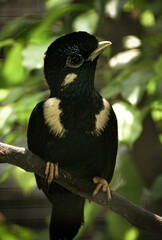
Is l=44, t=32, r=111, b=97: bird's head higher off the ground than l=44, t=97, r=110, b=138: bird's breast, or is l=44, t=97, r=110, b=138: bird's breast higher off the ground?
l=44, t=32, r=111, b=97: bird's head

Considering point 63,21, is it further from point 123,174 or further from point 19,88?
point 123,174

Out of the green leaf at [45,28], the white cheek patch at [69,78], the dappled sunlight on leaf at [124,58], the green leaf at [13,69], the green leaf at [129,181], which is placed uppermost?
the white cheek patch at [69,78]

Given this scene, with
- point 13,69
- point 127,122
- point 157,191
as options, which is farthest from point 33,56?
point 157,191

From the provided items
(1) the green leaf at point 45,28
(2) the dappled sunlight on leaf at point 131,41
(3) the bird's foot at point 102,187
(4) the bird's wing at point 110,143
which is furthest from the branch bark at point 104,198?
(2) the dappled sunlight on leaf at point 131,41

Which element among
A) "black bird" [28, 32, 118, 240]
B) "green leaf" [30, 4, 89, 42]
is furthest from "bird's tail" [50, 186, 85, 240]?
"green leaf" [30, 4, 89, 42]

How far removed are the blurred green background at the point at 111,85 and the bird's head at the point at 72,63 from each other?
2.9 inches

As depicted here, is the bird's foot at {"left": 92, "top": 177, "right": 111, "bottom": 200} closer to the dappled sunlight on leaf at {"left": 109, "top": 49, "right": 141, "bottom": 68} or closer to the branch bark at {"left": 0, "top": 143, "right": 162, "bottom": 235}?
the branch bark at {"left": 0, "top": 143, "right": 162, "bottom": 235}

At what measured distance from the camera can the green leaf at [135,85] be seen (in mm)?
560

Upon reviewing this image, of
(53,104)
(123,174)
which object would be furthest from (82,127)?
(123,174)

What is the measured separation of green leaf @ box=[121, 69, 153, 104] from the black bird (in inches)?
3.3

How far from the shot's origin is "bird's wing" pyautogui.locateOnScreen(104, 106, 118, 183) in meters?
0.49

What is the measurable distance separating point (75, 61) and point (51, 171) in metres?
0.13

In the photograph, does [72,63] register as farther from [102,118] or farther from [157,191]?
[157,191]

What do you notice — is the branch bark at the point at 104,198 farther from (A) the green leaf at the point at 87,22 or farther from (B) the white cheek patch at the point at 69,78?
(A) the green leaf at the point at 87,22
